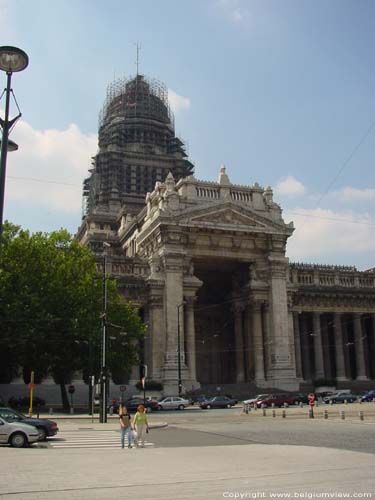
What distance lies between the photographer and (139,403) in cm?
4922

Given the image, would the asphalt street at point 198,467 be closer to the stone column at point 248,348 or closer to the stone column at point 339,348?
the stone column at point 248,348

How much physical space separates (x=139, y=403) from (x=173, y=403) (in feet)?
15.6

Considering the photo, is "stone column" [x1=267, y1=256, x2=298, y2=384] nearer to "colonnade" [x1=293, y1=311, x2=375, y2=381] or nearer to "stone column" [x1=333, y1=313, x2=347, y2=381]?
"colonnade" [x1=293, y1=311, x2=375, y2=381]

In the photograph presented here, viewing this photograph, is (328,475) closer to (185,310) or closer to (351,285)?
(185,310)

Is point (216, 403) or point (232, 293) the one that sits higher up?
point (232, 293)

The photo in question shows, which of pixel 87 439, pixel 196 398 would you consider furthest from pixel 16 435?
pixel 196 398

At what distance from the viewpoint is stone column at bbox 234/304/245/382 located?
68.9 metres

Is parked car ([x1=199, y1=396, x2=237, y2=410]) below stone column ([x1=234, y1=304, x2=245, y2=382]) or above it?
below

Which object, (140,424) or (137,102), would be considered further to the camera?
(137,102)

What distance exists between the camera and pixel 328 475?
44.2ft

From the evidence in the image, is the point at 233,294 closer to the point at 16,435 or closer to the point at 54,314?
the point at 54,314

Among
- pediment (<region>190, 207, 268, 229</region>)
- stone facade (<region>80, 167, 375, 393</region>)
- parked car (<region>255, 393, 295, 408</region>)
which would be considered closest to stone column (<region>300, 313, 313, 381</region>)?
stone facade (<region>80, 167, 375, 393</region>)

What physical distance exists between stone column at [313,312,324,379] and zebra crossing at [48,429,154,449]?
4909cm

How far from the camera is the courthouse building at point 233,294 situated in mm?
63094
